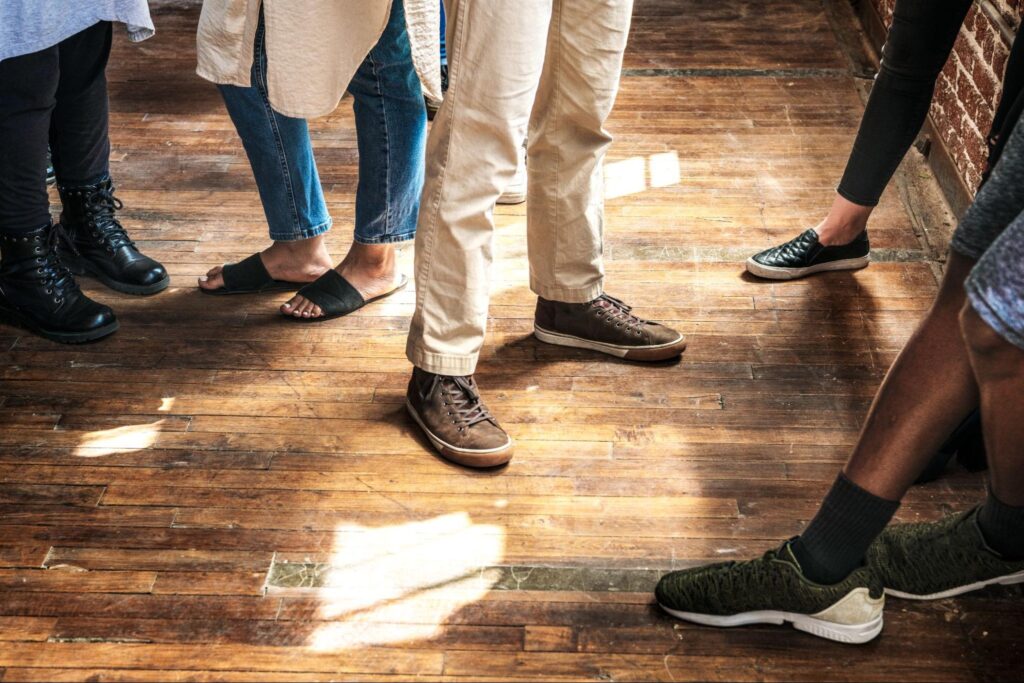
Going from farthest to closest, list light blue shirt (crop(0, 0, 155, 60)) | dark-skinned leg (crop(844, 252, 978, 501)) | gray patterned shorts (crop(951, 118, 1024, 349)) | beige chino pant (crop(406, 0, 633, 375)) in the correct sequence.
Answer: light blue shirt (crop(0, 0, 155, 60)) → beige chino pant (crop(406, 0, 633, 375)) → dark-skinned leg (crop(844, 252, 978, 501)) → gray patterned shorts (crop(951, 118, 1024, 349))

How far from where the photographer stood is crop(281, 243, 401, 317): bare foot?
2221mm

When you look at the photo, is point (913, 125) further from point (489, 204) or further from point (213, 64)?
point (213, 64)

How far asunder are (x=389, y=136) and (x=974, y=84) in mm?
1497

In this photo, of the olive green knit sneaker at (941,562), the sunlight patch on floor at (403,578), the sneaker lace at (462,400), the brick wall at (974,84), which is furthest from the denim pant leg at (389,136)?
the brick wall at (974,84)

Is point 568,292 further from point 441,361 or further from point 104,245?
point 104,245

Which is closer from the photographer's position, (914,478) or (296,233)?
(914,478)

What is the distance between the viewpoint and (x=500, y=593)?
158 centimetres

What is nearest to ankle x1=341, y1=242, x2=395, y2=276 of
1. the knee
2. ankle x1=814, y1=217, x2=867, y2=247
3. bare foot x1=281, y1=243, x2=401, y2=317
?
bare foot x1=281, y1=243, x2=401, y2=317

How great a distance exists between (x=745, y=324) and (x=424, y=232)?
806 mm

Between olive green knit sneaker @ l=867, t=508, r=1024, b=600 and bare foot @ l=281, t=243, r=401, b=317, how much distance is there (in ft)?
3.87

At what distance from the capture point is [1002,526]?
59.2 inches

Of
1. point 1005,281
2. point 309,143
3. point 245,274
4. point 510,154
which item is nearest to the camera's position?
point 1005,281

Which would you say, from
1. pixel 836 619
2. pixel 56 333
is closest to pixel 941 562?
pixel 836 619

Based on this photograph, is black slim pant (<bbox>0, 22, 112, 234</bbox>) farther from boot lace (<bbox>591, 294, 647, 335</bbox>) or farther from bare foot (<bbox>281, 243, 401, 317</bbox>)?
boot lace (<bbox>591, 294, 647, 335</bbox>)
